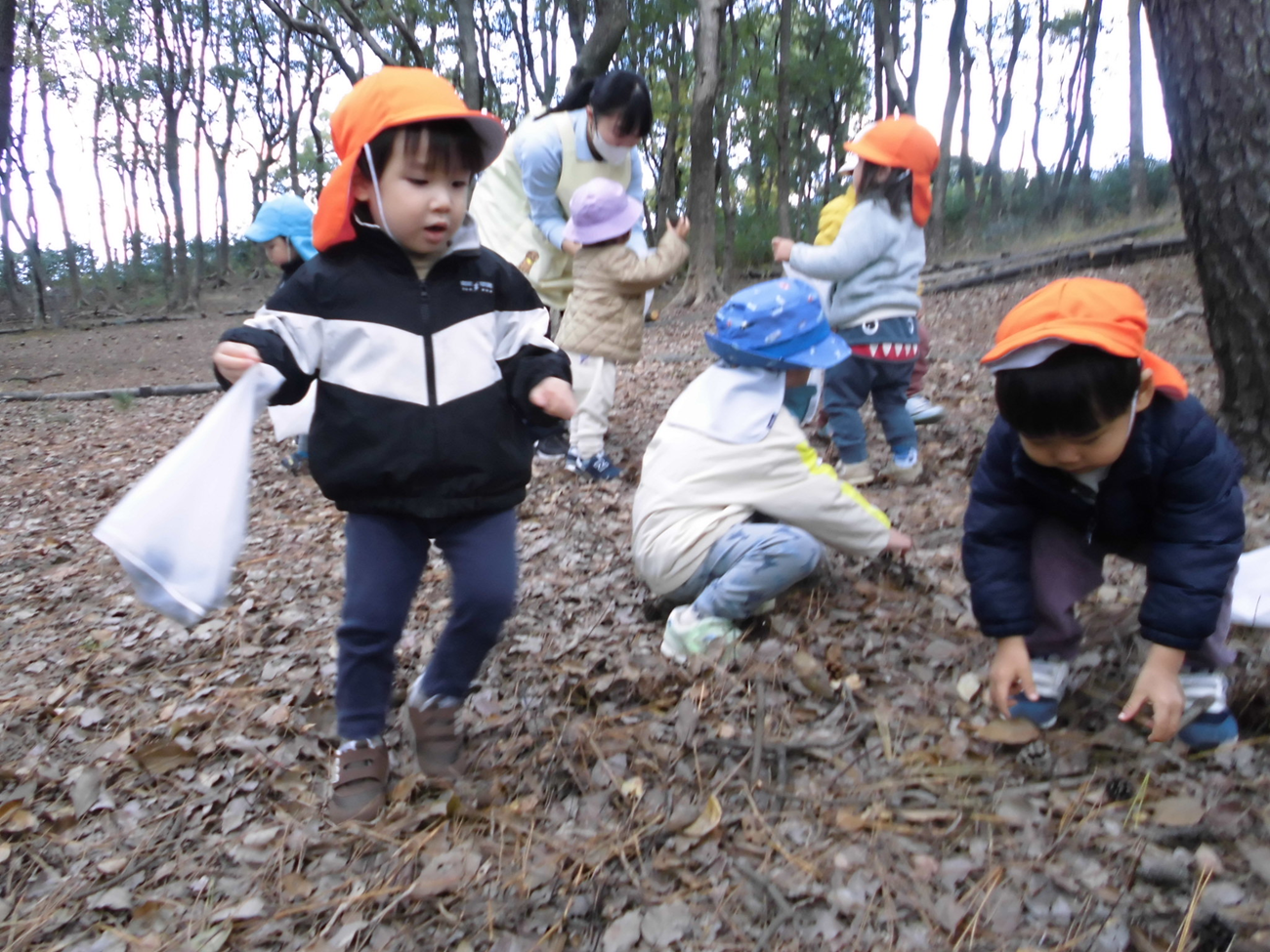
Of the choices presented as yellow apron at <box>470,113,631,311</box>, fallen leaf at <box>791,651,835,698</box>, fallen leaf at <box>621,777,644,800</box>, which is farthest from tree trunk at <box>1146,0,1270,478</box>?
fallen leaf at <box>621,777,644,800</box>

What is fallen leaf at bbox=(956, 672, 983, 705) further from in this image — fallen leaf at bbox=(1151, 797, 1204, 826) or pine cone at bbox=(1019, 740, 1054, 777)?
fallen leaf at bbox=(1151, 797, 1204, 826)

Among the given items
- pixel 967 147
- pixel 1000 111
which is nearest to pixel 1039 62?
pixel 1000 111

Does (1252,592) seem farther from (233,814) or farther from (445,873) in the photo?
(233,814)

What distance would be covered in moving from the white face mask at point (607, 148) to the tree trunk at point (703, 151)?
656 centimetres

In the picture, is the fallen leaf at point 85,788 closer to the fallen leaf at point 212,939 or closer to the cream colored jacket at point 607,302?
the fallen leaf at point 212,939

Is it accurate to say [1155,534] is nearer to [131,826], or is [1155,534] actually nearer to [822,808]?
[822,808]

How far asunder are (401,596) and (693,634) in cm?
99

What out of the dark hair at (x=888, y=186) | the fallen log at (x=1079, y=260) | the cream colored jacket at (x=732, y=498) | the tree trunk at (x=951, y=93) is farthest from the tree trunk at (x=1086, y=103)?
the cream colored jacket at (x=732, y=498)

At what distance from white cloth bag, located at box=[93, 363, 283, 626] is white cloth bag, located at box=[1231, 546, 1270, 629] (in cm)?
260

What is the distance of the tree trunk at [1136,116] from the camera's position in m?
19.1

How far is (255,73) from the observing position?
93.2ft

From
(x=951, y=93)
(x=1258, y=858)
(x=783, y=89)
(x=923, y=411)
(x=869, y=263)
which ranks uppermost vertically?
(x=951, y=93)

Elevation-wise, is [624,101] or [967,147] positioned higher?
[967,147]

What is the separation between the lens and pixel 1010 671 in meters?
2.14
